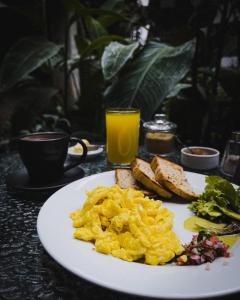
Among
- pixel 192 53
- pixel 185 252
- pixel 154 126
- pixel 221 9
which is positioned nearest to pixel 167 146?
pixel 154 126

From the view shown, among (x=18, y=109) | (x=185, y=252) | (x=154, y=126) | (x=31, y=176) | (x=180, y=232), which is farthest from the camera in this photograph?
(x=18, y=109)

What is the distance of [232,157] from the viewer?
1368 millimetres

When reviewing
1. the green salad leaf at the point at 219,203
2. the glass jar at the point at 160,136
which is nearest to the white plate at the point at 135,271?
the green salad leaf at the point at 219,203

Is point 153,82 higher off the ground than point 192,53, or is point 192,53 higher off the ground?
point 192,53

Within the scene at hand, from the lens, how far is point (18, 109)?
2820 mm

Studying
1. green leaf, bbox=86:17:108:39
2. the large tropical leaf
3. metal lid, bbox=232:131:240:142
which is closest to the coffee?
the large tropical leaf

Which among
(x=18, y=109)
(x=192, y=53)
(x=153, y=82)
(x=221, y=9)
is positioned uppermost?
(x=221, y=9)

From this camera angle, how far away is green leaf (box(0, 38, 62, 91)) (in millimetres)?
2299

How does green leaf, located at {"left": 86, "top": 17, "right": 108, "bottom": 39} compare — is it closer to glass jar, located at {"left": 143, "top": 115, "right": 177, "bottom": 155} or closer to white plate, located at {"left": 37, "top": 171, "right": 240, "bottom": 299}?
glass jar, located at {"left": 143, "top": 115, "right": 177, "bottom": 155}

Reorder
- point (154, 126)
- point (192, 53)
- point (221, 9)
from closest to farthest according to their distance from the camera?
point (154, 126) < point (192, 53) < point (221, 9)

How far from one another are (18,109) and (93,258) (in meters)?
2.40

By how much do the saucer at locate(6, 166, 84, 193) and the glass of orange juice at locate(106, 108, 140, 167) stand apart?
0.30 metres

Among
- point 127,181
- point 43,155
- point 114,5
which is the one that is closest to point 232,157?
point 127,181

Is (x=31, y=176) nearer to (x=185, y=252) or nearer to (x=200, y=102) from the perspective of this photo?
(x=185, y=252)
